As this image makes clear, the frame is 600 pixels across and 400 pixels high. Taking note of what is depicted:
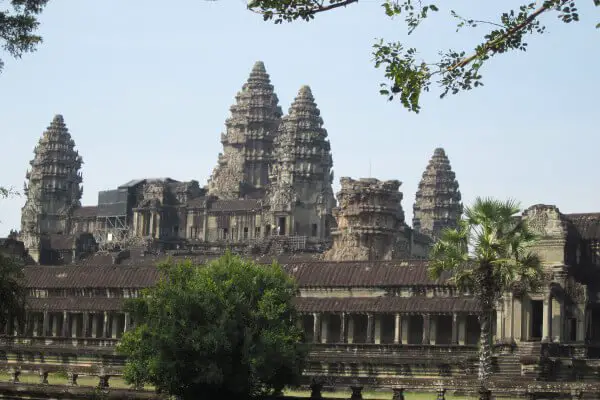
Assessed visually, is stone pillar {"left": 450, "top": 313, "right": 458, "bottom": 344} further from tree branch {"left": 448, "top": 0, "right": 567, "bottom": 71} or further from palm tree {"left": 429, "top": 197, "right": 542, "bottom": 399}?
tree branch {"left": 448, "top": 0, "right": 567, "bottom": 71}

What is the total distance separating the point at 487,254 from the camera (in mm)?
50125

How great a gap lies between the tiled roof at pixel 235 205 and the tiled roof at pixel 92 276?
213ft

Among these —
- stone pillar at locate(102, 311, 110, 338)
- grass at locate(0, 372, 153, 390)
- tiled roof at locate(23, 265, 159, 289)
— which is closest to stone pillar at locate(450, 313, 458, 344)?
grass at locate(0, 372, 153, 390)

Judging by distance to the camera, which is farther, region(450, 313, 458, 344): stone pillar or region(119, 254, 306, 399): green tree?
region(450, 313, 458, 344): stone pillar

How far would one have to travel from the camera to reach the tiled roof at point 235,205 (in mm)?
156625

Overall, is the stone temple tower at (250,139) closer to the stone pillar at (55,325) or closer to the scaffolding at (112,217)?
the scaffolding at (112,217)

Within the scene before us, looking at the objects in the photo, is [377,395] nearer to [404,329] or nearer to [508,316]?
[508,316]

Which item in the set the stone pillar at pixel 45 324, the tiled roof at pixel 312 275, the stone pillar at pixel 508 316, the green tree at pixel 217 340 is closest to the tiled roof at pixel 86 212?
the tiled roof at pixel 312 275

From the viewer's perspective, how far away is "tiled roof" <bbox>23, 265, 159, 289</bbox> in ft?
272

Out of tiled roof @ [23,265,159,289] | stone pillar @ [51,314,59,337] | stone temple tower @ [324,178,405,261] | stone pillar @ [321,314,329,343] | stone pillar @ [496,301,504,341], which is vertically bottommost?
stone pillar @ [51,314,59,337]

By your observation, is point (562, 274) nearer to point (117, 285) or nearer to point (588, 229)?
point (588, 229)

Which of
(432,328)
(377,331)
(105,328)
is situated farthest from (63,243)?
(432,328)

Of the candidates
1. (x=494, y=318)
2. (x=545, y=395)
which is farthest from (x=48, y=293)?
(x=545, y=395)

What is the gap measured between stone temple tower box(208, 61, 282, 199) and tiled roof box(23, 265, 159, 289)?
8535cm
